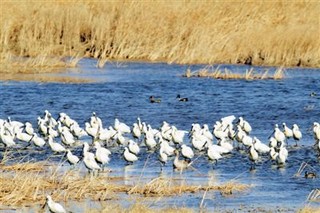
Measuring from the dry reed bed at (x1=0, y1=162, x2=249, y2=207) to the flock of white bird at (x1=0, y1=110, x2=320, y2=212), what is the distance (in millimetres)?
1092

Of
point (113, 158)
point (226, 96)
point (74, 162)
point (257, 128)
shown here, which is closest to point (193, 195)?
point (74, 162)

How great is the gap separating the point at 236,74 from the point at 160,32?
361cm

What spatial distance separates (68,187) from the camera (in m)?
10.9

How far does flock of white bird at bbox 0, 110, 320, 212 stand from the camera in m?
13.7

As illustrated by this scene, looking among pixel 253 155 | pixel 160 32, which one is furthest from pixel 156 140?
pixel 160 32

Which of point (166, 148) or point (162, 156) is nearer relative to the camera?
point (162, 156)

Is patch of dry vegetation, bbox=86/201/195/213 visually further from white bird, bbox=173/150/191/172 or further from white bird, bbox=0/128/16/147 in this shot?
white bird, bbox=0/128/16/147

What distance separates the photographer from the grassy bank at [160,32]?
25984 mm

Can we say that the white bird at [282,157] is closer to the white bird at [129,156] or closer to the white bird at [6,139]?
the white bird at [129,156]

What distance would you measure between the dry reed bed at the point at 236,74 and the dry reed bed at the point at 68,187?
12.1 meters

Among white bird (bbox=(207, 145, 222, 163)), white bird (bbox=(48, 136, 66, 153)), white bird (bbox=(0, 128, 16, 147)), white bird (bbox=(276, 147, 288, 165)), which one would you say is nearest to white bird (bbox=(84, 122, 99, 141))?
white bird (bbox=(48, 136, 66, 153))

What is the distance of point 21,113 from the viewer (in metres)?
19.2

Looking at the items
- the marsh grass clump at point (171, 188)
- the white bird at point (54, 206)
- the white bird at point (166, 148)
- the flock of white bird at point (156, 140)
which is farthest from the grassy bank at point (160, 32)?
the white bird at point (54, 206)

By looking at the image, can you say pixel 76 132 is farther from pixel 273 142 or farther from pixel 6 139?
pixel 273 142
